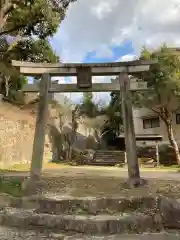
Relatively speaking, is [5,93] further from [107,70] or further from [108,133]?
[107,70]

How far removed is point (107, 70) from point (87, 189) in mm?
4210

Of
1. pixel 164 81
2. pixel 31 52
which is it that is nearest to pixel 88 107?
pixel 164 81

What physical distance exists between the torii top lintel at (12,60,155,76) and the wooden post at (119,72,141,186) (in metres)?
0.30

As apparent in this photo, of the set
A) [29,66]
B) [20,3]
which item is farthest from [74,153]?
[29,66]

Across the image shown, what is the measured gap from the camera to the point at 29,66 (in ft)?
40.8

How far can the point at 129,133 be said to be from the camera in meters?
12.0

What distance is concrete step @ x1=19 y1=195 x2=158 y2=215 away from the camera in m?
8.80

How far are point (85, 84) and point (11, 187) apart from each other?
428cm

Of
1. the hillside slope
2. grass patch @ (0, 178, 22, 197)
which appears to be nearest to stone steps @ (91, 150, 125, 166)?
the hillside slope

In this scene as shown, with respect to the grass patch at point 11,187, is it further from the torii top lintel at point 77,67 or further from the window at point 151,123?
the window at point 151,123

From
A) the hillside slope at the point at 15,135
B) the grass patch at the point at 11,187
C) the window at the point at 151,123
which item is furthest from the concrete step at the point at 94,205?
the window at the point at 151,123

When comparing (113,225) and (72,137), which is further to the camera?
(72,137)

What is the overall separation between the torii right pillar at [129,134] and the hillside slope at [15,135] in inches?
433

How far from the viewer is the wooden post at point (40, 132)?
11.9 m
